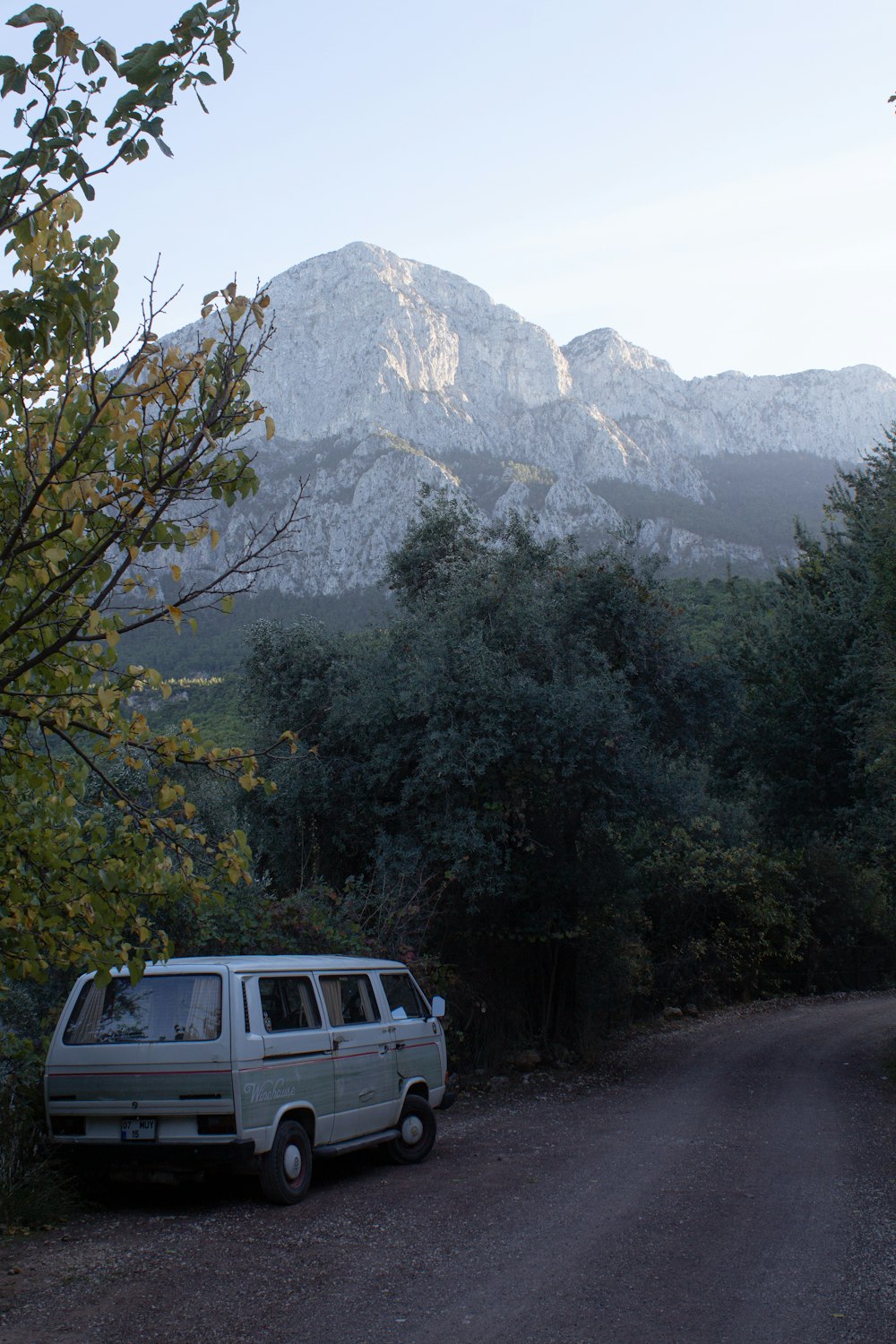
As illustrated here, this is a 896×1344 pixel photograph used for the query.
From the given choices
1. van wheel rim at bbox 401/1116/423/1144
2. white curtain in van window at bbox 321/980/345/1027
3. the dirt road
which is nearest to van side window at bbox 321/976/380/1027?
white curtain in van window at bbox 321/980/345/1027

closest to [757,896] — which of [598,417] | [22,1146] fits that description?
[22,1146]

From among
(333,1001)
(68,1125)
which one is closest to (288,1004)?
(333,1001)

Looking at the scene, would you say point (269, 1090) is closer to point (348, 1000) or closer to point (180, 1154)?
point (180, 1154)

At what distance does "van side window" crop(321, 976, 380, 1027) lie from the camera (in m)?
9.19

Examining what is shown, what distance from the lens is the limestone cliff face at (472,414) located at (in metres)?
98.5

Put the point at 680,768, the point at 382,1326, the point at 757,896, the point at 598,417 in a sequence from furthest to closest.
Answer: the point at 598,417 → the point at 757,896 → the point at 680,768 → the point at 382,1326

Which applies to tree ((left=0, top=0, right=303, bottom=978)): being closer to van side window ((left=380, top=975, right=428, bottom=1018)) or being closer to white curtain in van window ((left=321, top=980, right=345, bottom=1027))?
white curtain in van window ((left=321, top=980, right=345, bottom=1027))

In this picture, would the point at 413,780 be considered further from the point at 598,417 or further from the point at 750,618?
the point at 598,417

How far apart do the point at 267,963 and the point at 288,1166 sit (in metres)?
1.51

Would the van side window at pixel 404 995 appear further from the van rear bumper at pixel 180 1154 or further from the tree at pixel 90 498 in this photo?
the tree at pixel 90 498

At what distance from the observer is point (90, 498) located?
14.0ft

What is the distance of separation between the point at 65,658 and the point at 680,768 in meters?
14.0

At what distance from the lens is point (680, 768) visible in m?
17.7

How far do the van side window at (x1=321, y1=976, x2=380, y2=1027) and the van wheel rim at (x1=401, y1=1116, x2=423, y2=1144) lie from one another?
1083 millimetres
